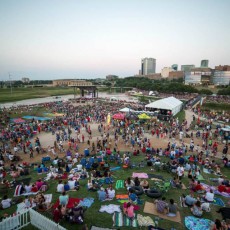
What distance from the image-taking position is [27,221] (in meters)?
7.04

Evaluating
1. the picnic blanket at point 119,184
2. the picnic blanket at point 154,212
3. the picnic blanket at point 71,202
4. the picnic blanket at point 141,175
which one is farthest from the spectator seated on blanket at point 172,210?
the picnic blanket at point 71,202

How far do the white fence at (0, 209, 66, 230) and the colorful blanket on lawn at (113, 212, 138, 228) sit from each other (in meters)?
2.28

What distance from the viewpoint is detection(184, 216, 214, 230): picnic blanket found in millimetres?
6934

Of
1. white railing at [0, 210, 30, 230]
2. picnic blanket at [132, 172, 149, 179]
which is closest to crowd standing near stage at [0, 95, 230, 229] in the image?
white railing at [0, 210, 30, 230]

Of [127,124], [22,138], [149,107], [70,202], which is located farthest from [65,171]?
[149,107]

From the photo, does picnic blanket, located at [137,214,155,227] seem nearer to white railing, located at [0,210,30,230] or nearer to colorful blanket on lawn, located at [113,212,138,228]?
colorful blanket on lawn, located at [113,212,138,228]

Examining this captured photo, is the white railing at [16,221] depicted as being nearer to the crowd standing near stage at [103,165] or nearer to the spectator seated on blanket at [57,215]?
the crowd standing near stage at [103,165]

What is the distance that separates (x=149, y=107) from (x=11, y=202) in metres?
26.7

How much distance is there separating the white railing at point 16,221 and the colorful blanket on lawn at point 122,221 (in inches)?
134

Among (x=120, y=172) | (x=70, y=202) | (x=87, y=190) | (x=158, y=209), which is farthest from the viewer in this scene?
(x=120, y=172)

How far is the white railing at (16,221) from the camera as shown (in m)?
6.34

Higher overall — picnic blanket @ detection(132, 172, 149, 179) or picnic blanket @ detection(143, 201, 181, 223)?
picnic blanket @ detection(143, 201, 181, 223)

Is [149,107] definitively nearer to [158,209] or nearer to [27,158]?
[27,158]

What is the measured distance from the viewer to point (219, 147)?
18547mm
